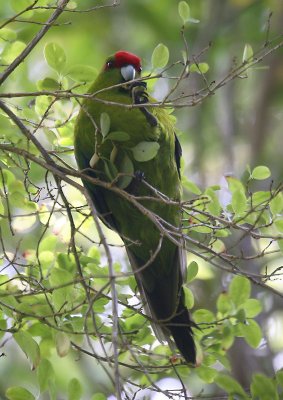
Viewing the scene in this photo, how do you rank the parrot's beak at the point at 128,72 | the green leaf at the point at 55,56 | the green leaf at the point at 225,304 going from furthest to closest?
the parrot's beak at the point at 128,72, the green leaf at the point at 225,304, the green leaf at the point at 55,56

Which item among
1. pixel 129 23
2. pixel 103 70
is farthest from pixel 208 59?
pixel 103 70

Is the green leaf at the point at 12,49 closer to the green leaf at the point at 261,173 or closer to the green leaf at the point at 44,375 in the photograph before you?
the green leaf at the point at 261,173

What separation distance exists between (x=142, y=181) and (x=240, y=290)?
58 centimetres

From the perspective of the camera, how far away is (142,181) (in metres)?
2.94

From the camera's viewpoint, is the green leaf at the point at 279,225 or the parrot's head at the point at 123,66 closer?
the green leaf at the point at 279,225

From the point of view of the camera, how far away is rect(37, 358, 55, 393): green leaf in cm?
255

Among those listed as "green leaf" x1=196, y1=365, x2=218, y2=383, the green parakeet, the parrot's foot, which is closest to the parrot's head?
the green parakeet

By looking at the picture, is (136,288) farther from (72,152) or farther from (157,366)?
(72,152)

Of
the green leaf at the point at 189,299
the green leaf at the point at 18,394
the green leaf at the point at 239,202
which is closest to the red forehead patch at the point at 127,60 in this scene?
the green leaf at the point at 239,202

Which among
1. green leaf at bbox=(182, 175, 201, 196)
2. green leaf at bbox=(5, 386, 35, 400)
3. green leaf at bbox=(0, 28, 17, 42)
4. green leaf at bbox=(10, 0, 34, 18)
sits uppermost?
green leaf at bbox=(10, 0, 34, 18)

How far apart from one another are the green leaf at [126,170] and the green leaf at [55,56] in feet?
1.43

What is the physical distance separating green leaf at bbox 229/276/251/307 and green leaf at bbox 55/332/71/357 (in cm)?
71

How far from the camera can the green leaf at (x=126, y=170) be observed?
109 inches

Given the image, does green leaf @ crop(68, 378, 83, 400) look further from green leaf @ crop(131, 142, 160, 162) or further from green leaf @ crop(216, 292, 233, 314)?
green leaf @ crop(131, 142, 160, 162)
